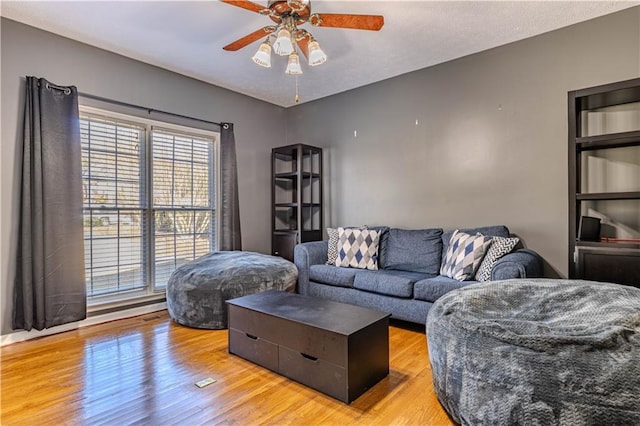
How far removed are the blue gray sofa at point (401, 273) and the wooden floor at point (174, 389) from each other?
404mm

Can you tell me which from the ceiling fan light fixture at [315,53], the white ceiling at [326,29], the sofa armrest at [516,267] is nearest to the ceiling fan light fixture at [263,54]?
the ceiling fan light fixture at [315,53]

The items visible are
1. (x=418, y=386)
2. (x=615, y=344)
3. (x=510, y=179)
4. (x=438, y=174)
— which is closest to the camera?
(x=615, y=344)

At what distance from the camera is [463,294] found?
193cm

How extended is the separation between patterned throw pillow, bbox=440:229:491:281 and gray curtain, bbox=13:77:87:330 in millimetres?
3350

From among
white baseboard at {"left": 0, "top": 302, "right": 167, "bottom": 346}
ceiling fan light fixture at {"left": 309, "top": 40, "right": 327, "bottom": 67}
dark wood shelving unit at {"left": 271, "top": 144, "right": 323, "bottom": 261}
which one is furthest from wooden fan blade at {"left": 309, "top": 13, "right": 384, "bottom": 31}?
white baseboard at {"left": 0, "top": 302, "right": 167, "bottom": 346}

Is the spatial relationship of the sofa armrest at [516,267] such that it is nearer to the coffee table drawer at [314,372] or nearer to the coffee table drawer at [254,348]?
the coffee table drawer at [314,372]

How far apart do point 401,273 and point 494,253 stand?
33.6 inches

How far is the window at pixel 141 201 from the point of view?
3357 millimetres

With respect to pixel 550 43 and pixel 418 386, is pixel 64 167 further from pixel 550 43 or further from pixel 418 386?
pixel 550 43

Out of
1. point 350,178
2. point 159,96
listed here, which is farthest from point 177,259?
point 350,178

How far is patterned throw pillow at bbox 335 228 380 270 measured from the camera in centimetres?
368

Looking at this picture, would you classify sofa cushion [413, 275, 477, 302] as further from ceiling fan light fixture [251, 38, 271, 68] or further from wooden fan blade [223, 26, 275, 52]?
wooden fan blade [223, 26, 275, 52]

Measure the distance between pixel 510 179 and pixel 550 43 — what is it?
123cm

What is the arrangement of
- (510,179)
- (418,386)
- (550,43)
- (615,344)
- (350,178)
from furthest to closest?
(350,178) → (510,179) → (550,43) → (418,386) → (615,344)
